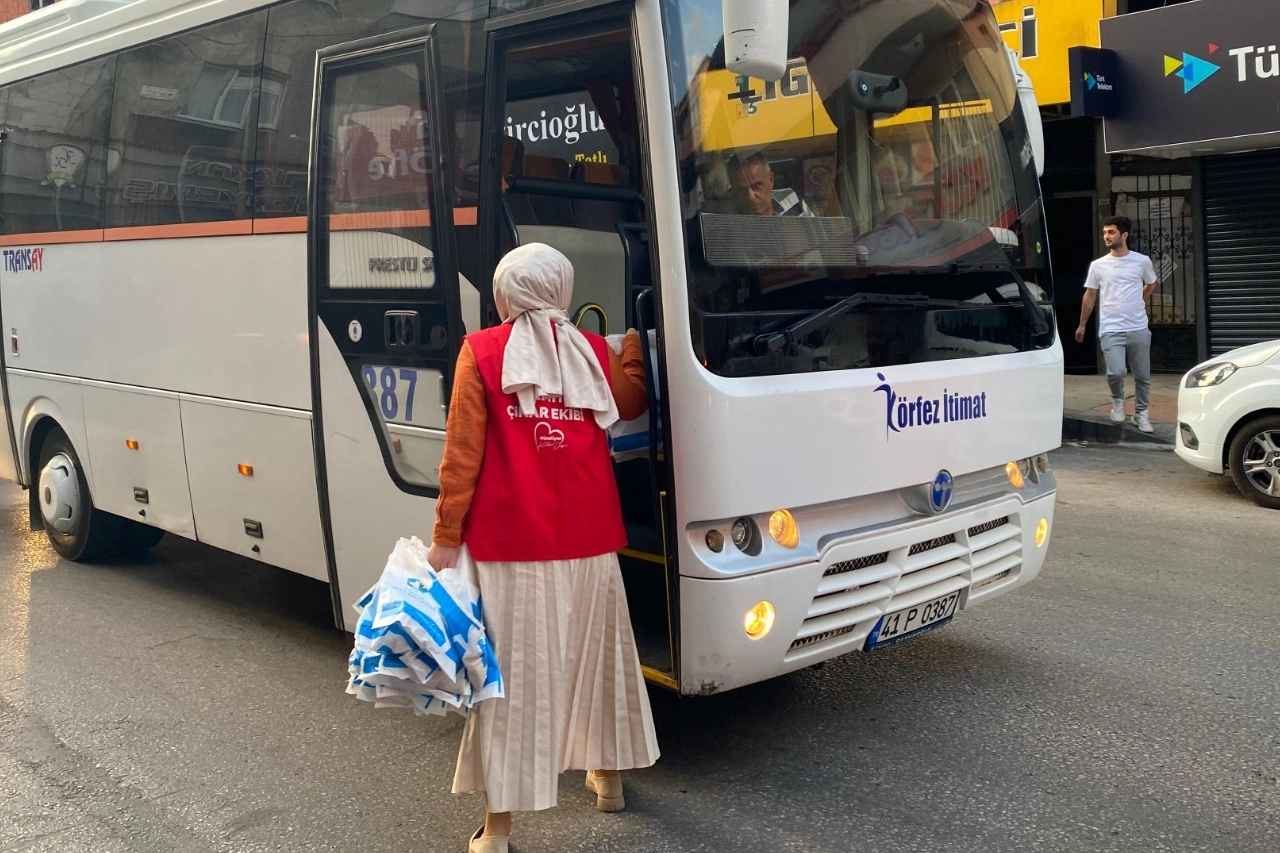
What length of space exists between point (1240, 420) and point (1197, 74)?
17.5 ft

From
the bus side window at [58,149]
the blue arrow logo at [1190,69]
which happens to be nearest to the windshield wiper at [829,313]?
the bus side window at [58,149]

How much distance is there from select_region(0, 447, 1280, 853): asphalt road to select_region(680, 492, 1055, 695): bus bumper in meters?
0.48

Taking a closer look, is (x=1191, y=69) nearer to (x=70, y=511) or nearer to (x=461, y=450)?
(x=70, y=511)

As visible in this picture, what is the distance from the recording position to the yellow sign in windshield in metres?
3.82

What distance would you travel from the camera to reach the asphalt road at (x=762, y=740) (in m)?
3.78

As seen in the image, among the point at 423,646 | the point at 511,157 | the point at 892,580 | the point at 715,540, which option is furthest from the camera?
the point at 511,157

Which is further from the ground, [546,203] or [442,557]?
[546,203]

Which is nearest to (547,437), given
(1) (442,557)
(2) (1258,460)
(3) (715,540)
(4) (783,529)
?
(1) (442,557)

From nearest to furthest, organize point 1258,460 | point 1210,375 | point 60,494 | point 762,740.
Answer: point 762,740 → point 60,494 → point 1258,460 → point 1210,375

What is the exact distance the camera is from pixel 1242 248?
13.5 metres

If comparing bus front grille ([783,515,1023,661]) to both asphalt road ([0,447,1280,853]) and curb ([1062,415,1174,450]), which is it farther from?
curb ([1062,415,1174,450])

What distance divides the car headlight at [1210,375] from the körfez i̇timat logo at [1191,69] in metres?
4.74

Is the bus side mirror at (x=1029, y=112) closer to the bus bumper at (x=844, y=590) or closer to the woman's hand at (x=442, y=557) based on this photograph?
the bus bumper at (x=844, y=590)

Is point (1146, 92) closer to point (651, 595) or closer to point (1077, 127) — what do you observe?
point (1077, 127)
